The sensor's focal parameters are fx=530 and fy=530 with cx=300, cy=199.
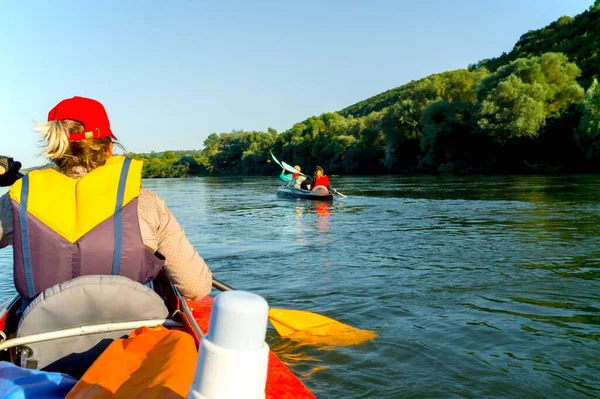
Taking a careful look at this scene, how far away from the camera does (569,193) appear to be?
16297mm

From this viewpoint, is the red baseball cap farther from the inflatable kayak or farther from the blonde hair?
the inflatable kayak

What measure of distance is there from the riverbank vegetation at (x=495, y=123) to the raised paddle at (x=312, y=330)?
94.6 feet

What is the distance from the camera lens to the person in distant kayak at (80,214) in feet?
6.34

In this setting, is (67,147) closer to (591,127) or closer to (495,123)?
(591,127)

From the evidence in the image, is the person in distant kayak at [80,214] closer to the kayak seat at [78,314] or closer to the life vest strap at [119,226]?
the life vest strap at [119,226]

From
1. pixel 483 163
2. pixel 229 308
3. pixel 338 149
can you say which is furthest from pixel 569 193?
pixel 338 149

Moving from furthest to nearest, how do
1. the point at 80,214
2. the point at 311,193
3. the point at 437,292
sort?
the point at 311,193 → the point at 437,292 → the point at 80,214

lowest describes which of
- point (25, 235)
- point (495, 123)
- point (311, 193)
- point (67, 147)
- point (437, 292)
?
point (437, 292)

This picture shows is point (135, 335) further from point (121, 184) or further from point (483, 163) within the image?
point (483, 163)

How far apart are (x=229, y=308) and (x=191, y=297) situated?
1609mm

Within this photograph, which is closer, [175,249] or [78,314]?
[78,314]

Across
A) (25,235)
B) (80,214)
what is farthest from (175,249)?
(25,235)

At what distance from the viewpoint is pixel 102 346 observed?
2033 millimetres

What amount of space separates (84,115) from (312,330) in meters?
2.83
